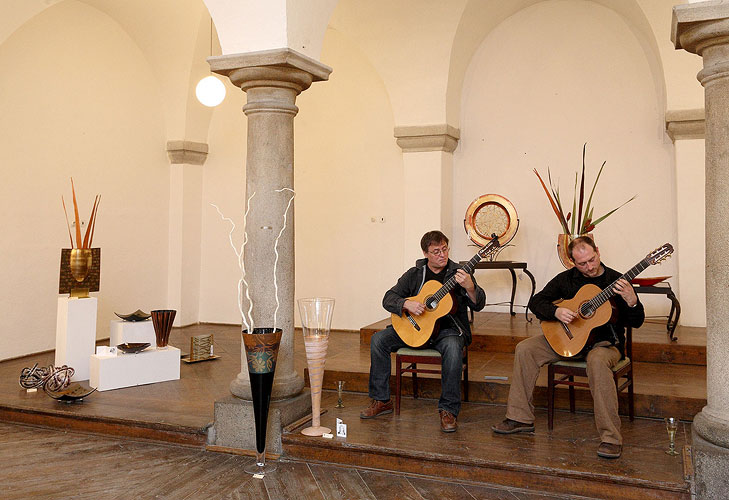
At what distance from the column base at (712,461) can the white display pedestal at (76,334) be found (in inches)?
184

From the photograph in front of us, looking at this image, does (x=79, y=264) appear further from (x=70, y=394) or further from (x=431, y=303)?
(x=431, y=303)

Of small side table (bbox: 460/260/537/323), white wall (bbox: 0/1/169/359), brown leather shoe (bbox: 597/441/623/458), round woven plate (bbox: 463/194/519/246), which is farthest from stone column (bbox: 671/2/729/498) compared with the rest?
white wall (bbox: 0/1/169/359)

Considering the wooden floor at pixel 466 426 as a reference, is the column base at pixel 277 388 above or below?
above

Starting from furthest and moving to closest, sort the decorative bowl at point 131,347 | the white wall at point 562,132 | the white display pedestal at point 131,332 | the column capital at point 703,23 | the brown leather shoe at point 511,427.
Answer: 1. the white wall at point 562,132
2. the white display pedestal at point 131,332
3. the decorative bowl at point 131,347
4. the brown leather shoe at point 511,427
5. the column capital at point 703,23

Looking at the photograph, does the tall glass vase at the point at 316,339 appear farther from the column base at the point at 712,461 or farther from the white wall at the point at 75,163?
the white wall at the point at 75,163

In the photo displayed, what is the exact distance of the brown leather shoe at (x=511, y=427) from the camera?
4.02m

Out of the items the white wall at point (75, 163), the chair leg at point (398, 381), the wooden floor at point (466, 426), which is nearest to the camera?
the wooden floor at point (466, 426)

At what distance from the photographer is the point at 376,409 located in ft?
14.6

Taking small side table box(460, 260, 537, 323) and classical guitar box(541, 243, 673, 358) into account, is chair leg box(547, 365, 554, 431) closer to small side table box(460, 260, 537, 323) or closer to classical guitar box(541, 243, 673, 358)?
classical guitar box(541, 243, 673, 358)

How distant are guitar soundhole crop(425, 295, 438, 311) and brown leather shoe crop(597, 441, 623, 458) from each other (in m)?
1.33

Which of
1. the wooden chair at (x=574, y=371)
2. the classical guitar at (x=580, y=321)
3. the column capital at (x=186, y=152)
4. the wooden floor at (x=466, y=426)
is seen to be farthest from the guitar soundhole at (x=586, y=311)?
the column capital at (x=186, y=152)

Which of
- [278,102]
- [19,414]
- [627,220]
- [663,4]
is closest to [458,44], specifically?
[663,4]

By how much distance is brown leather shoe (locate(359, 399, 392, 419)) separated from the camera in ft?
14.5

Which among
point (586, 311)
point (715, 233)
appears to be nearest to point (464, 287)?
point (586, 311)
